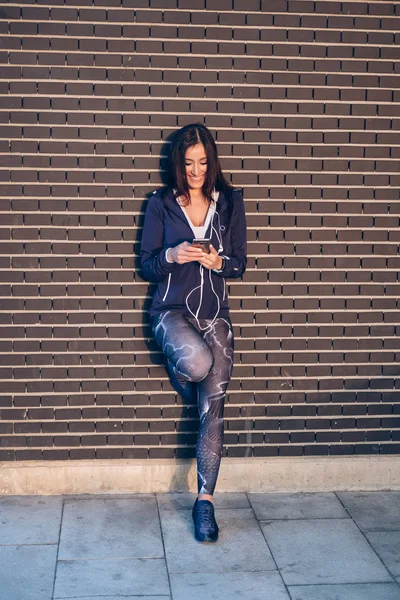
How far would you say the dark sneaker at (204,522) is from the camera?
5.07 meters

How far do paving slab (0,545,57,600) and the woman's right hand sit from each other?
65.6 inches

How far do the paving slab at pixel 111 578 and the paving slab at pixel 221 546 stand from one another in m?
0.12

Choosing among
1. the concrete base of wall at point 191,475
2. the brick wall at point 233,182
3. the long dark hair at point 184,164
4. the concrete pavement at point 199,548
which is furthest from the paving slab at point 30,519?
the long dark hair at point 184,164

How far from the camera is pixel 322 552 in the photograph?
5.02m

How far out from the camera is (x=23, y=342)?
567 centimetres

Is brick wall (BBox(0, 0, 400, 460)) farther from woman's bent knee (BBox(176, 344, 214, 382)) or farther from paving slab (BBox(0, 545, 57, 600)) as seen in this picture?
paving slab (BBox(0, 545, 57, 600))

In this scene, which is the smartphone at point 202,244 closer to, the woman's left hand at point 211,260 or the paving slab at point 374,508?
the woman's left hand at point 211,260

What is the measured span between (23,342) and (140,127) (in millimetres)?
1461

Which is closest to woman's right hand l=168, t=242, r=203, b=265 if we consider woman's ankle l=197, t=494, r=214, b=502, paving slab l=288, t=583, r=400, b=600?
woman's ankle l=197, t=494, r=214, b=502

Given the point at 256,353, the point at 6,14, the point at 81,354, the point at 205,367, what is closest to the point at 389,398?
the point at 256,353

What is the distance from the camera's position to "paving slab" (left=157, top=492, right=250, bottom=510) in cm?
561

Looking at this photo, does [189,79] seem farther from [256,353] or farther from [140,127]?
[256,353]

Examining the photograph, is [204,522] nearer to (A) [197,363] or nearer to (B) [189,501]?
(B) [189,501]

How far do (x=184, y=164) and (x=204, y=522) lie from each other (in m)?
2.00
